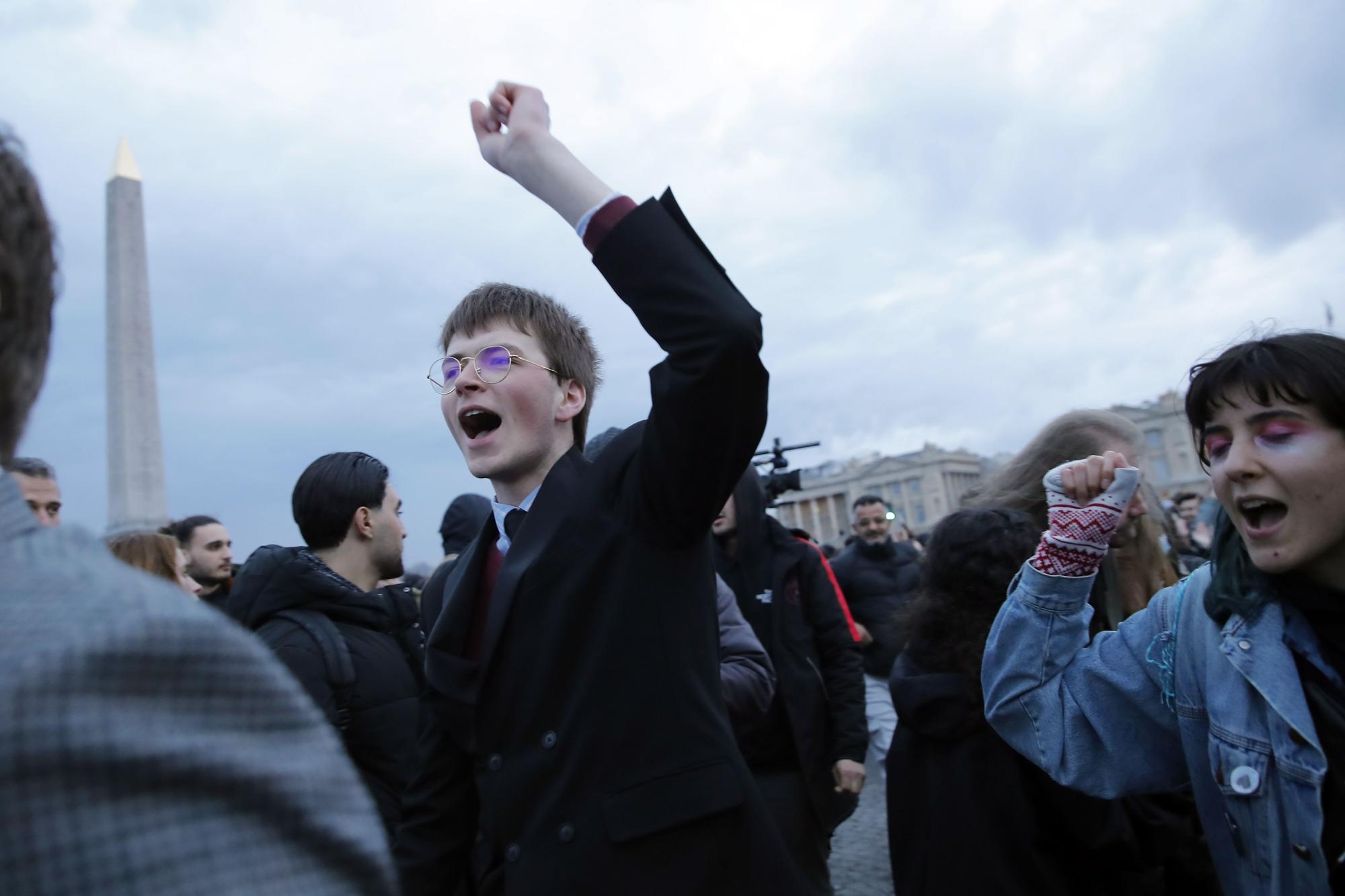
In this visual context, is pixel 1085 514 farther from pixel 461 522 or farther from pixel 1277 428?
pixel 461 522

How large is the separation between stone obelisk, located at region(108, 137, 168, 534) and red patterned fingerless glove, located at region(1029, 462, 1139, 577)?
750 inches

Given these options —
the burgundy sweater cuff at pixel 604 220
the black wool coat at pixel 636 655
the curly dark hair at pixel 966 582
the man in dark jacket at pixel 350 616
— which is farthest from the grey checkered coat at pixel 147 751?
the curly dark hair at pixel 966 582

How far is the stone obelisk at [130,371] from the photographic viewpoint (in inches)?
711

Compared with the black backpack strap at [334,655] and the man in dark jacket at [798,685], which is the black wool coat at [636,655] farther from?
the man in dark jacket at [798,685]

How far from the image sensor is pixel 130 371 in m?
18.1

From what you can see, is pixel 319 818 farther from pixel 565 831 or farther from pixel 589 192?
pixel 589 192

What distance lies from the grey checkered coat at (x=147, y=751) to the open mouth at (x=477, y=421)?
1192 millimetres

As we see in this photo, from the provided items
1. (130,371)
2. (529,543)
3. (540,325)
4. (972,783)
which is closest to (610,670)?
(529,543)

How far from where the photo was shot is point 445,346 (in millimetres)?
2123

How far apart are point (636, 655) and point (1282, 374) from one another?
1.27 meters

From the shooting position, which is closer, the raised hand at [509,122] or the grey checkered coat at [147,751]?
the grey checkered coat at [147,751]

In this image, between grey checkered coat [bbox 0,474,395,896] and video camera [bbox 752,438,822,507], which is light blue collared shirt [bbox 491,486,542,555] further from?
video camera [bbox 752,438,822,507]

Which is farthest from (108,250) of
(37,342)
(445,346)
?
(37,342)

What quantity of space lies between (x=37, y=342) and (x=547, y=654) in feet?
3.18
